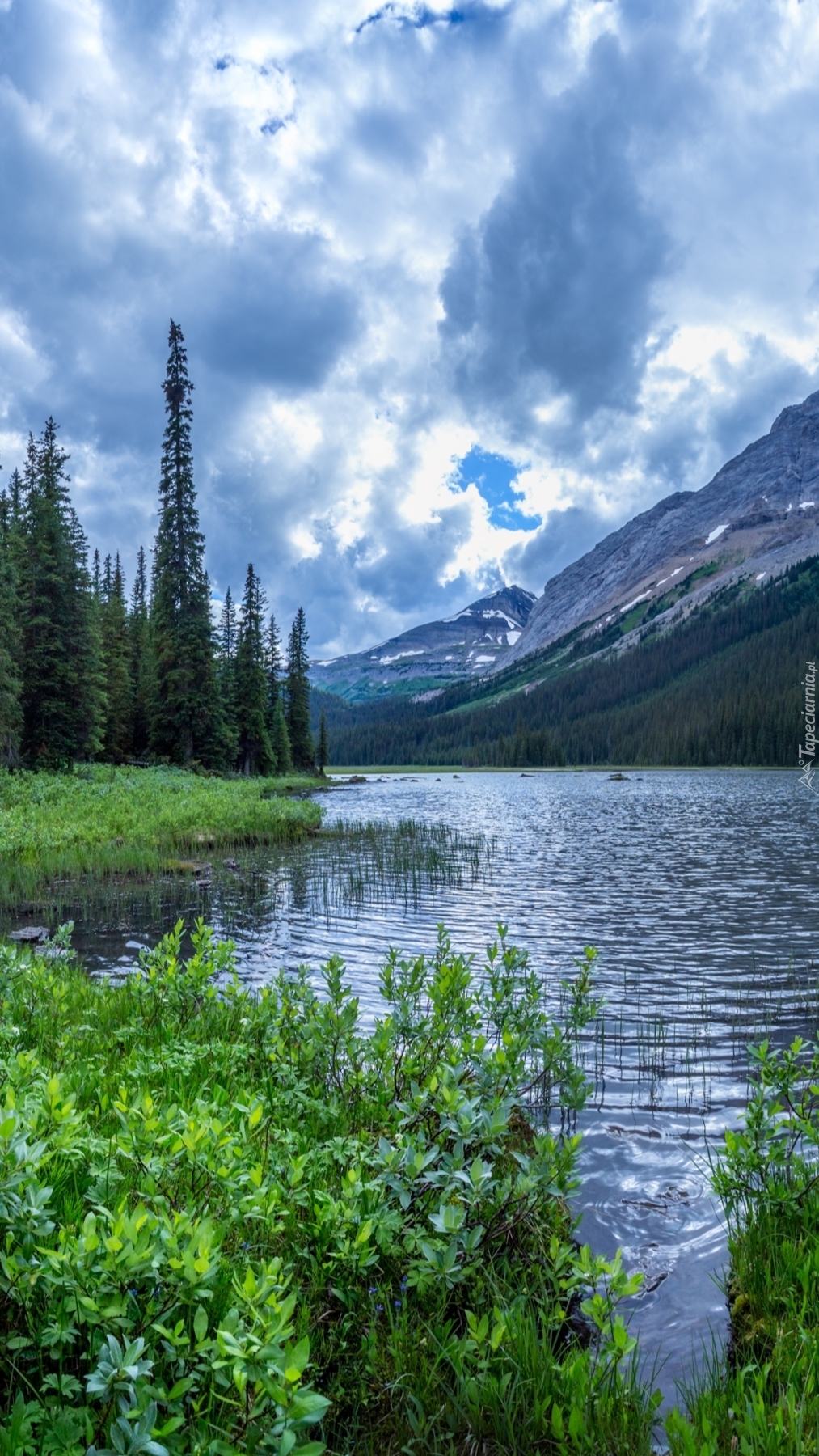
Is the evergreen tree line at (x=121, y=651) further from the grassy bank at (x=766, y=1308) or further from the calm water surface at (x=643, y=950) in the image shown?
the grassy bank at (x=766, y=1308)

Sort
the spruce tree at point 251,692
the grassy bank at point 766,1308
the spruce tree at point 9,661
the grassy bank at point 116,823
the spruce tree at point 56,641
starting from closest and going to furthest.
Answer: the grassy bank at point 766,1308 < the grassy bank at point 116,823 < the spruce tree at point 9,661 < the spruce tree at point 56,641 < the spruce tree at point 251,692

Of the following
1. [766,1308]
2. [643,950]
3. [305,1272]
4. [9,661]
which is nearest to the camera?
[305,1272]

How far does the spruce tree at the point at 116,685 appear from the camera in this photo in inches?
2109

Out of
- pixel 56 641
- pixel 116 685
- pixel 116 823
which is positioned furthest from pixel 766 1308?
pixel 116 685

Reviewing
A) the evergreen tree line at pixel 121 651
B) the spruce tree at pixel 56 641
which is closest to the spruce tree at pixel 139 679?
the evergreen tree line at pixel 121 651

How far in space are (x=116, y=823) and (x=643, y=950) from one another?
59.3ft

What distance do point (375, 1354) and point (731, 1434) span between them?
1549 mm

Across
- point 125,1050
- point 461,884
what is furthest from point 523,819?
point 125,1050

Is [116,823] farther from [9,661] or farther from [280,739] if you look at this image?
[280,739]

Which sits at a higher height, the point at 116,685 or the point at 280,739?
the point at 116,685

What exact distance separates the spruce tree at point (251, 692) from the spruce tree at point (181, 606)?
1098 centimetres

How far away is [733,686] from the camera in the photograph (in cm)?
16225

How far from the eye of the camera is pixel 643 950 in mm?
14297

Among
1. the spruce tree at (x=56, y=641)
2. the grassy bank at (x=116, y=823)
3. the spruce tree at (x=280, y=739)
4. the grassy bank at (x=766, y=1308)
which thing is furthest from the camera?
the spruce tree at (x=280, y=739)
